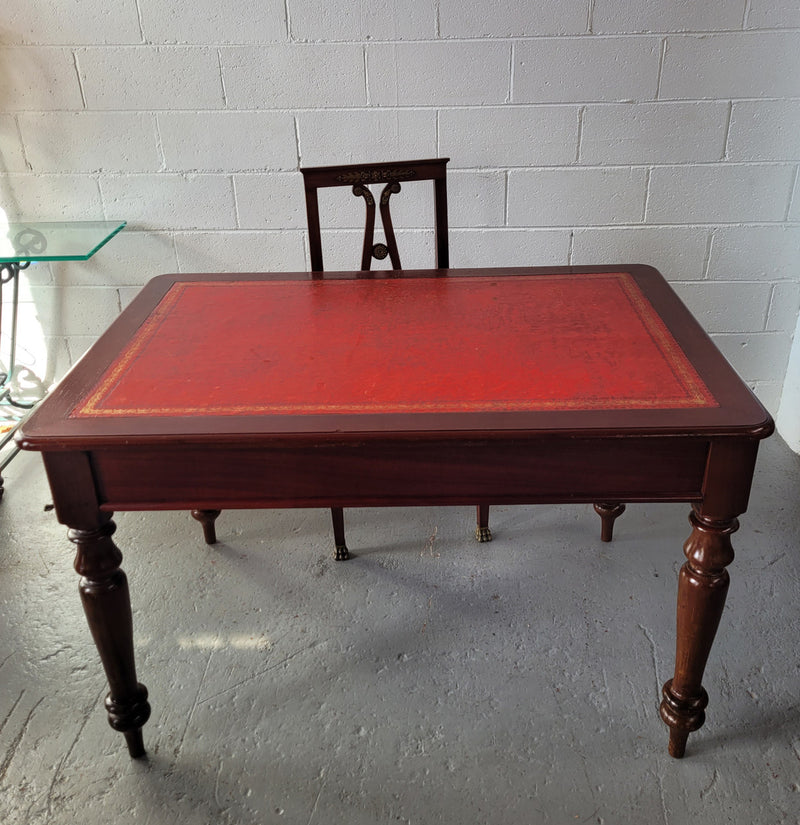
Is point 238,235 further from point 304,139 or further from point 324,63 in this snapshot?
point 324,63

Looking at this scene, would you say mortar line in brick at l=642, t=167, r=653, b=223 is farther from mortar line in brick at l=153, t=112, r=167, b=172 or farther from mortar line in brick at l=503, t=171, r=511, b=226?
mortar line in brick at l=153, t=112, r=167, b=172

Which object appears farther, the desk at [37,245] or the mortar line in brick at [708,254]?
the mortar line in brick at [708,254]

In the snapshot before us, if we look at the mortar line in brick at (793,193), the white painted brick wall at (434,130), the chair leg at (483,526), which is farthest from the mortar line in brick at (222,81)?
the mortar line in brick at (793,193)

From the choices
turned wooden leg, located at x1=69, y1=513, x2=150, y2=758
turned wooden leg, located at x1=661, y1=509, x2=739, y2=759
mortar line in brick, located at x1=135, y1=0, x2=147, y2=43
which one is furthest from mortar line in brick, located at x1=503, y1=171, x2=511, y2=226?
turned wooden leg, located at x1=69, y1=513, x2=150, y2=758

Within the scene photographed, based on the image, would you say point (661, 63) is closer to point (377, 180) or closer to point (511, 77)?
point (511, 77)

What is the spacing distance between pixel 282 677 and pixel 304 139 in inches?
61.4

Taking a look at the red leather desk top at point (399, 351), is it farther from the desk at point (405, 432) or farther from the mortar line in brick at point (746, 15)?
the mortar line in brick at point (746, 15)

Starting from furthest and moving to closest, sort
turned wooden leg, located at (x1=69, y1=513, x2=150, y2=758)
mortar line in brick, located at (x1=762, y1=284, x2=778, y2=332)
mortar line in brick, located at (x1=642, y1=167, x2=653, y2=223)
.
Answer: mortar line in brick, located at (x1=762, y1=284, x2=778, y2=332) < mortar line in brick, located at (x1=642, y1=167, x2=653, y2=223) < turned wooden leg, located at (x1=69, y1=513, x2=150, y2=758)

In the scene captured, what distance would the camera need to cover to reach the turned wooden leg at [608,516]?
213 cm

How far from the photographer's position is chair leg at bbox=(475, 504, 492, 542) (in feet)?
7.08

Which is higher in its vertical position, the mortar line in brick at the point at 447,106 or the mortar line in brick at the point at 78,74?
the mortar line in brick at the point at 78,74

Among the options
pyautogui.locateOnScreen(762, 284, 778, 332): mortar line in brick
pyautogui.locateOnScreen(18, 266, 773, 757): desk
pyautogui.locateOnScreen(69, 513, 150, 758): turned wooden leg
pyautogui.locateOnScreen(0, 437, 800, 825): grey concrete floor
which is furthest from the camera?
pyautogui.locateOnScreen(762, 284, 778, 332): mortar line in brick

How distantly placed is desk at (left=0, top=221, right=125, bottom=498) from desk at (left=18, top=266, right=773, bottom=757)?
30.1 inches

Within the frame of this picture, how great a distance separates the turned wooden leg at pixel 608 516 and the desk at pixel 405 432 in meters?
0.63
